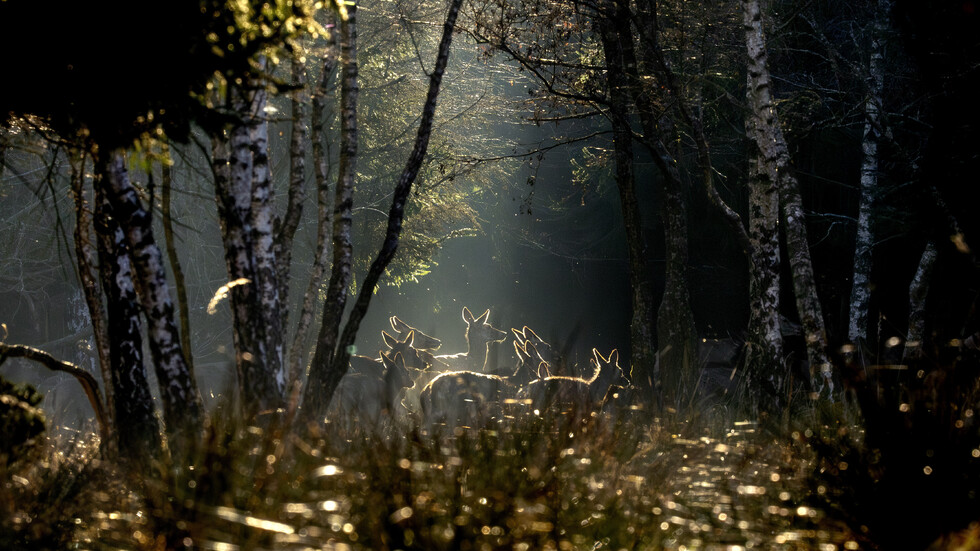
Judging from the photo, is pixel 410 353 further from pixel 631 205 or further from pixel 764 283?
pixel 764 283

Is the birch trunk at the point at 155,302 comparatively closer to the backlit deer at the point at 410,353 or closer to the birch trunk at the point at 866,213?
the backlit deer at the point at 410,353

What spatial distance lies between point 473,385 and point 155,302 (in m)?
6.37

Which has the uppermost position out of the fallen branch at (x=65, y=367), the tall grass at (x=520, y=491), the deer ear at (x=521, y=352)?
the fallen branch at (x=65, y=367)

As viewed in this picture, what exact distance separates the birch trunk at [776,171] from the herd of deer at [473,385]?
2864 mm

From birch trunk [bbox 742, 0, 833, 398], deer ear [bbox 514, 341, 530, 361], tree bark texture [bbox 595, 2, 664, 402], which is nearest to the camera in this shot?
birch trunk [bbox 742, 0, 833, 398]

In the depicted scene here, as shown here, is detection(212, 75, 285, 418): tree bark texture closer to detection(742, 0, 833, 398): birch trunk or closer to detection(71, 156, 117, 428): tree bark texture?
detection(71, 156, 117, 428): tree bark texture

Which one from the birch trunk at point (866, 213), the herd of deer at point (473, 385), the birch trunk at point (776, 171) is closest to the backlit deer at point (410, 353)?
the herd of deer at point (473, 385)

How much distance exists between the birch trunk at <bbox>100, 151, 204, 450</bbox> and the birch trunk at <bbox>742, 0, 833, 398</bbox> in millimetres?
8168

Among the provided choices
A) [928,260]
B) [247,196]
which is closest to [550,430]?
[247,196]

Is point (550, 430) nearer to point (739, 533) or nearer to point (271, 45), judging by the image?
point (739, 533)

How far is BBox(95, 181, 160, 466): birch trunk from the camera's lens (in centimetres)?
549

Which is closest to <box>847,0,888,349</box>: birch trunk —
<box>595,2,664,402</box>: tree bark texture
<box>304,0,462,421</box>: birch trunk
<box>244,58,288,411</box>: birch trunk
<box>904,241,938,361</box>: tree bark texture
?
<box>904,241,938,361</box>: tree bark texture

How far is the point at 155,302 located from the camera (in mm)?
5375

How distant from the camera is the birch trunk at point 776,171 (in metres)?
10.5
